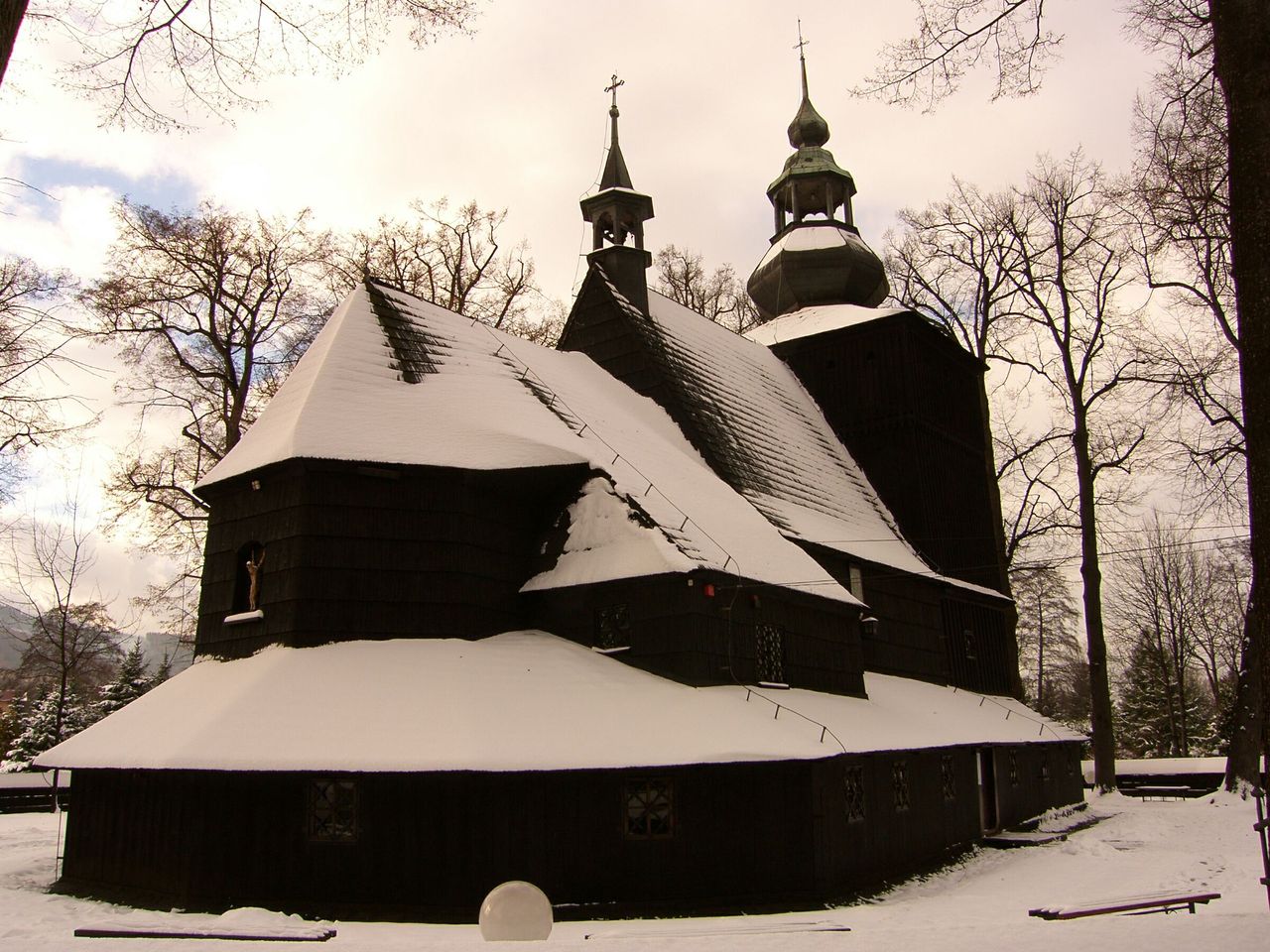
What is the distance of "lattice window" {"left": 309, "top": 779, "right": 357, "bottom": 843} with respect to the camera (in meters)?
11.6

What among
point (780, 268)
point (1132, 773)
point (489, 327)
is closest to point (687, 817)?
point (489, 327)

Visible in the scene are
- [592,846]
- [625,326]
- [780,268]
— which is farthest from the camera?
[780,268]

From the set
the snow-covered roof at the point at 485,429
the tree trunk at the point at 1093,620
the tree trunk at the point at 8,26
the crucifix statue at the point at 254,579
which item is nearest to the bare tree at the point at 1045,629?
the tree trunk at the point at 1093,620

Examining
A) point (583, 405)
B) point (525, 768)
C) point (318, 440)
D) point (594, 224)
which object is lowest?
point (525, 768)

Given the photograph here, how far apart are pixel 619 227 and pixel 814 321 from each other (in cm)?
643

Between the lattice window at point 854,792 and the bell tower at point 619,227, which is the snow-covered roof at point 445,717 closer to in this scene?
the lattice window at point 854,792

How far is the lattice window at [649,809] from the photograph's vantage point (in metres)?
11.9

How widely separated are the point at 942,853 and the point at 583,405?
31.3 ft

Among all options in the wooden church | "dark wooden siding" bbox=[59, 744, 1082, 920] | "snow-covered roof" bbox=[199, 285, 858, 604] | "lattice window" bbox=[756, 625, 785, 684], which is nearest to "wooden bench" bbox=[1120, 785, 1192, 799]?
the wooden church

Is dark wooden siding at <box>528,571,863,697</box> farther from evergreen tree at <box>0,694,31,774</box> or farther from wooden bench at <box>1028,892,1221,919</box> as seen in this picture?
evergreen tree at <box>0,694,31,774</box>

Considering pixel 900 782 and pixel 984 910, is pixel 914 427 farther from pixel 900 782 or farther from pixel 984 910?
pixel 984 910

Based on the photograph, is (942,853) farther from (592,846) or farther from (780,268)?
(780,268)

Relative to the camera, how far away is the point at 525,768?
35.1 feet

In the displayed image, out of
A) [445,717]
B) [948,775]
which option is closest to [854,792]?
[948,775]
